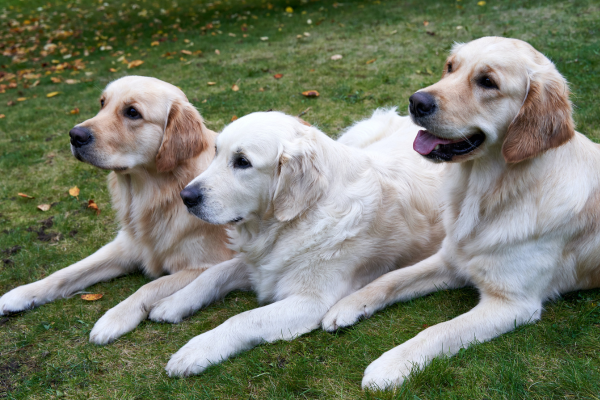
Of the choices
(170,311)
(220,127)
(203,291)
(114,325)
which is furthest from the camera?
(220,127)

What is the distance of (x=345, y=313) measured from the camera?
2926 mm

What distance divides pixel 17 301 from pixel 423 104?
2.93 meters

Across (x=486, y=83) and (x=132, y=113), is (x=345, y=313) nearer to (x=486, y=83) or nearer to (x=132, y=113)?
(x=486, y=83)

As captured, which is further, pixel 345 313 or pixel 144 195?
pixel 144 195

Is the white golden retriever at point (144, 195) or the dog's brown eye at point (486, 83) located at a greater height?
the dog's brown eye at point (486, 83)

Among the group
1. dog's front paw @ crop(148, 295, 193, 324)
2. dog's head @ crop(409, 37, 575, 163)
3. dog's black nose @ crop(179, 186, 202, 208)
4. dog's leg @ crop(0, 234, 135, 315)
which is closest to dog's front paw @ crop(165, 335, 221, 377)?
dog's front paw @ crop(148, 295, 193, 324)

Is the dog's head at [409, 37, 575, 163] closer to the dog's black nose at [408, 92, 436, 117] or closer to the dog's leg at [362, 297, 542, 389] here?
the dog's black nose at [408, 92, 436, 117]

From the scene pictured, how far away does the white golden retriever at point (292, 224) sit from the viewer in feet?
9.37

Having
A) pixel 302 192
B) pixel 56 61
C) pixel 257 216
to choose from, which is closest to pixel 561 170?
pixel 302 192

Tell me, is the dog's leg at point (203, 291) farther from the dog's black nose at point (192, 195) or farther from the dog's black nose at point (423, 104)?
the dog's black nose at point (423, 104)

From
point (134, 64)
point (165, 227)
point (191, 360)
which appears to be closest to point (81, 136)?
point (165, 227)

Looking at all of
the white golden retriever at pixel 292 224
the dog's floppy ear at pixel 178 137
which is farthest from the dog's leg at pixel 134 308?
the dog's floppy ear at pixel 178 137

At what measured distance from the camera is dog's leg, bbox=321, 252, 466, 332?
2932 mm

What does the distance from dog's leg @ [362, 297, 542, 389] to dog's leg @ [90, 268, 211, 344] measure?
152cm
